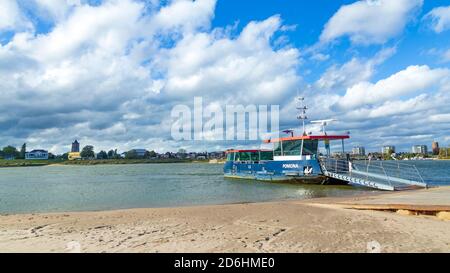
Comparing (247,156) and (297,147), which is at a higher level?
(297,147)

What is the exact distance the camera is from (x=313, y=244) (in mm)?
7473

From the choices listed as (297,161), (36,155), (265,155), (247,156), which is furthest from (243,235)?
(36,155)

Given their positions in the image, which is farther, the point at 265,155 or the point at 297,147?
the point at 265,155

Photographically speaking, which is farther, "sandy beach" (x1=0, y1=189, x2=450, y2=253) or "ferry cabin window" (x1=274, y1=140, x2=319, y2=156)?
"ferry cabin window" (x1=274, y1=140, x2=319, y2=156)

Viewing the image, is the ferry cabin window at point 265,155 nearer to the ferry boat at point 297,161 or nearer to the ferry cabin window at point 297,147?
the ferry boat at point 297,161

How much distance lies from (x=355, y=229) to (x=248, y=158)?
36.1 metres

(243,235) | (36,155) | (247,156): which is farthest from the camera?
(36,155)

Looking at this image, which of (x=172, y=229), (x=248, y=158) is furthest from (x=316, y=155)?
(x=172, y=229)

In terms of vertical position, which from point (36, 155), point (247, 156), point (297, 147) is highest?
point (36, 155)

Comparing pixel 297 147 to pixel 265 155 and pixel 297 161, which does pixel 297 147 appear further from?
pixel 265 155

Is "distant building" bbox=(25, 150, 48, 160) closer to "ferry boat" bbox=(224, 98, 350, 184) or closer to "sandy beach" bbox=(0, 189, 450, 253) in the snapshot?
"ferry boat" bbox=(224, 98, 350, 184)

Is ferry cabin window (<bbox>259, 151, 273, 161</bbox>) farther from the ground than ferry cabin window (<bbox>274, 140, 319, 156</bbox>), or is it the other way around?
ferry cabin window (<bbox>274, 140, 319, 156</bbox>)

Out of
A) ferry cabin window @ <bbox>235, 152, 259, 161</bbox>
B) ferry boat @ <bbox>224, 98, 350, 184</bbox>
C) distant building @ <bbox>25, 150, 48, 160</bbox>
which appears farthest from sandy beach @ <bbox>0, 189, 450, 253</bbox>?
distant building @ <bbox>25, 150, 48, 160</bbox>
